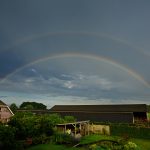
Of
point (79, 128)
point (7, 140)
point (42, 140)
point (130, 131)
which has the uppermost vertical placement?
point (79, 128)

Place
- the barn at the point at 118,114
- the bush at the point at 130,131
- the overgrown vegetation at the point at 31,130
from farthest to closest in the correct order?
the barn at the point at 118,114 → the bush at the point at 130,131 → the overgrown vegetation at the point at 31,130

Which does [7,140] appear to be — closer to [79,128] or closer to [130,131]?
[79,128]

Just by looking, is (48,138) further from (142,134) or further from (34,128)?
(142,134)

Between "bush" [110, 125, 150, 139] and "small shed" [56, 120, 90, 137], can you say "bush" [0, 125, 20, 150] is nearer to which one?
"small shed" [56, 120, 90, 137]

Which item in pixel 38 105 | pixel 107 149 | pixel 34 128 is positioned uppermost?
pixel 38 105

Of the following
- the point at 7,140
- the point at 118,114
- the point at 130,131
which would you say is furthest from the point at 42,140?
the point at 118,114

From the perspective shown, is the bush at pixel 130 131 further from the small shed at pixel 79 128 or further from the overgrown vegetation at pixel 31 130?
the overgrown vegetation at pixel 31 130

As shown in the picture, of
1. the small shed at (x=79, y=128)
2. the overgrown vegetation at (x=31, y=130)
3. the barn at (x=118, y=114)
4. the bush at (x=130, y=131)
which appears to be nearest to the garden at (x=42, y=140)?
the overgrown vegetation at (x=31, y=130)

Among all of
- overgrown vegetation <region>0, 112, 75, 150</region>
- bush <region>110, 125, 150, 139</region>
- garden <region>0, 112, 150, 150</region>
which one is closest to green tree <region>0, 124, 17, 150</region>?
garden <region>0, 112, 150, 150</region>

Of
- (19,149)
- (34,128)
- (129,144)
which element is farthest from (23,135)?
(129,144)

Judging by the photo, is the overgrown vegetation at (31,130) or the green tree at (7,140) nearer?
the green tree at (7,140)

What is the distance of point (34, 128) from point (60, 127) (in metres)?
8.35

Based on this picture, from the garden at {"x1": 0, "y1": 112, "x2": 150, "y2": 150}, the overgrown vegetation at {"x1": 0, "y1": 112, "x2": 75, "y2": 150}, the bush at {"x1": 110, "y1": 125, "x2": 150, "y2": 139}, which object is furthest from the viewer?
the bush at {"x1": 110, "y1": 125, "x2": 150, "y2": 139}

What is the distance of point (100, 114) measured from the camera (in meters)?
60.1
